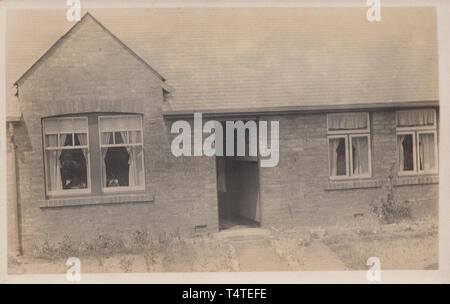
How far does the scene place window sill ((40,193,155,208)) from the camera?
9211mm

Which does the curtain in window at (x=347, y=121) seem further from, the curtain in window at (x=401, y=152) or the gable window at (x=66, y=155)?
the gable window at (x=66, y=155)

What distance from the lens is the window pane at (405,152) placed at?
33.2ft

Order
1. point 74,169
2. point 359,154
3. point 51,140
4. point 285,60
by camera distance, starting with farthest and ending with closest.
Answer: point 359,154
point 285,60
point 74,169
point 51,140

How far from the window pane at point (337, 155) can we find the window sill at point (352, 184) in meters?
0.23

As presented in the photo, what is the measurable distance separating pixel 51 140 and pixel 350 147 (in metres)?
6.04

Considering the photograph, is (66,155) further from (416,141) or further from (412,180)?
(416,141)

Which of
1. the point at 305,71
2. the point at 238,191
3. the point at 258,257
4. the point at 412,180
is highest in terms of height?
the point at 305,71

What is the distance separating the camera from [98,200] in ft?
30.7

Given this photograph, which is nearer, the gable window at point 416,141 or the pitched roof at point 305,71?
the pitched roof at point 305,71

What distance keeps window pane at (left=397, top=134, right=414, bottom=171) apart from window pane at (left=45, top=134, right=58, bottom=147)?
22.7 feet

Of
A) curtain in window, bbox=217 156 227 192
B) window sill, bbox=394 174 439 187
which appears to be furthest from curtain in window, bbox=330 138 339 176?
curtain in window, bbox=217 156 227 192

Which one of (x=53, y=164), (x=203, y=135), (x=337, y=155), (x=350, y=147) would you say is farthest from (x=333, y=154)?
(x=53, y=164)

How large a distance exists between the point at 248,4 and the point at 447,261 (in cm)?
581

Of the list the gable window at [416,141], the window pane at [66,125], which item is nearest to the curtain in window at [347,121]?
the gable window at [416,141]
